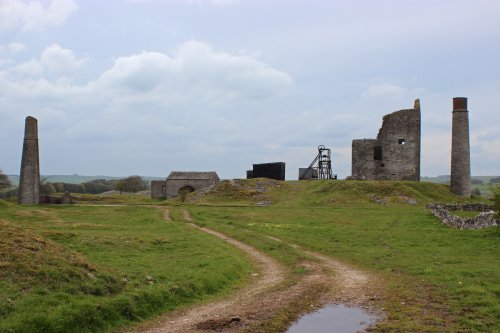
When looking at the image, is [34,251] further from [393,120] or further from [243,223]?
[393,120]

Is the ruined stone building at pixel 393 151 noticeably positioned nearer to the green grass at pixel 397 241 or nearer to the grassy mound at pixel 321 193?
the grassy mound at pixel 321 193

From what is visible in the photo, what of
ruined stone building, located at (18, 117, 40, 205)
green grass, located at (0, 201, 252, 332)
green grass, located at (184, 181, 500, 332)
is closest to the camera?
green grass, located at (0, 201, 252, 332)

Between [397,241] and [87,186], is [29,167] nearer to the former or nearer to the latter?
[397,241]

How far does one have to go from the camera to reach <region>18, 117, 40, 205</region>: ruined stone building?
205 feet

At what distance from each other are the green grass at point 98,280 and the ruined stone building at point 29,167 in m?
41.4

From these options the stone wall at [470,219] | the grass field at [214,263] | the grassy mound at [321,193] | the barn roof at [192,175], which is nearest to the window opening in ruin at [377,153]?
the grassy mound at [321,193]

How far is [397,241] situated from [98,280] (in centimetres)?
1813

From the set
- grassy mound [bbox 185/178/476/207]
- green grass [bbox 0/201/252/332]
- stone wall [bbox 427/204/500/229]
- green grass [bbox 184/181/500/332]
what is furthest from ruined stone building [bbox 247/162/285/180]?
green grass [bbox 0/201/252/332]

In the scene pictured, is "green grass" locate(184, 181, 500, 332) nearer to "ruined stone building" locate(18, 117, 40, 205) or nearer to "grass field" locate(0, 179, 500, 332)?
"grass field" locate(0, 179, 500, 332)

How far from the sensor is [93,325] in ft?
40.6

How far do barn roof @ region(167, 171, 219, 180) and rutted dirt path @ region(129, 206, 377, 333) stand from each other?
51361 mm

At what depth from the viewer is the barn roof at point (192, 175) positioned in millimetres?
72438

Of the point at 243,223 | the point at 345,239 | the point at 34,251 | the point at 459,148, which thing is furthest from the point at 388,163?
the point at 34,251

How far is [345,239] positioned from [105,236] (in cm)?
1356
